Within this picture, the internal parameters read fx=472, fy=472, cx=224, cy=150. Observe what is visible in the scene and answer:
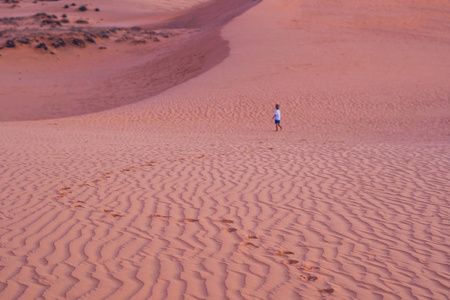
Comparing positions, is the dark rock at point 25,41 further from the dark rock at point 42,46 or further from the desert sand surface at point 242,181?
the desert sand surface at point 242,181

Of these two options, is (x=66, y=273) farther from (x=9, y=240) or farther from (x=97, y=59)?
(x=97, y=59)

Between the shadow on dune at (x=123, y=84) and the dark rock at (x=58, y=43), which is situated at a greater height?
the dark rock at (x=58, y=43)

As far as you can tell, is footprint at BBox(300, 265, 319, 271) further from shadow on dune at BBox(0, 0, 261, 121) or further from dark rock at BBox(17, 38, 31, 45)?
dark rock at BBox(17, 38, 31, 45)

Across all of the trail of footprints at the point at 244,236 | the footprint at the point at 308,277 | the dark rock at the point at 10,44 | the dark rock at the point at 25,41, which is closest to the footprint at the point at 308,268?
the trail of footprints at the point at 244,236

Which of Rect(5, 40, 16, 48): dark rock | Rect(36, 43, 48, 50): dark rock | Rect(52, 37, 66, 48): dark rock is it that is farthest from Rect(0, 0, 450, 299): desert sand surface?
Rect(5, 40, 16, 48): dark rock

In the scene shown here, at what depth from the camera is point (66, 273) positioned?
412 cm

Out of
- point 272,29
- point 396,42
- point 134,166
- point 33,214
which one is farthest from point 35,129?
point 396,42

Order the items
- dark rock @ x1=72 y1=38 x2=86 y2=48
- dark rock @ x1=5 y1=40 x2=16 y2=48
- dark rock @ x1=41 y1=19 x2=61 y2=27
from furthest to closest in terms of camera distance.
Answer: dark rock @ x1=41 y1=19 x2=61 y2=27, dark rock @ x1=72 y1=38 x2=86 y2=48, dark rock @ x1=5 y1=40 x2=16 y2=48

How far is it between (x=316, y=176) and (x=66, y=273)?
198 inches

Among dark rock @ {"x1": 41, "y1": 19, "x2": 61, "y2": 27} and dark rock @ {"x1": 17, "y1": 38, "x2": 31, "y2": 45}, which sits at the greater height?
dark rock @ {"x1": 41, "y1": 19, "x2": 61, "y2": 27}

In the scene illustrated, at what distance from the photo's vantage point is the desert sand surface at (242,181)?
4.18 metres

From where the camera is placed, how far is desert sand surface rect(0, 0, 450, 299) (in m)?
4.18

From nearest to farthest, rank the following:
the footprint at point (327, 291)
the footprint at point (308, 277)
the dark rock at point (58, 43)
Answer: the footprint at point (327, 291), the footprint at point (308, 277), the dark rock at point (58, 43)

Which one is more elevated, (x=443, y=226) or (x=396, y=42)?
(x=396, y=42)
